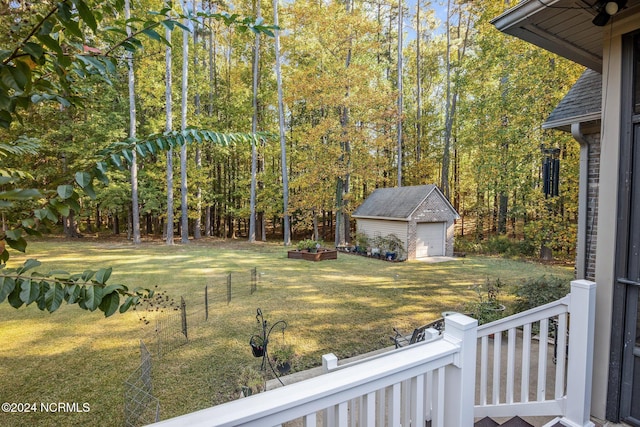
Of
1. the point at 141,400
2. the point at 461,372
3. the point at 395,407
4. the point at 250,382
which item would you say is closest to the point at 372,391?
the point at 395,407

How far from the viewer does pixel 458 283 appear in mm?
9594

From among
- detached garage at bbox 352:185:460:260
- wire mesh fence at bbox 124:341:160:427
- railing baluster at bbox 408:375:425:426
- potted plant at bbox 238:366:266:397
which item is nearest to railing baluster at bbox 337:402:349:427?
railing baluster at bbox 408:375:425:426

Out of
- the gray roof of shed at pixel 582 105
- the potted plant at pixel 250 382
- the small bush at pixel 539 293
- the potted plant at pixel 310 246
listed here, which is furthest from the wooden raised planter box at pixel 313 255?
the gray roof of shed at pixel 582 105

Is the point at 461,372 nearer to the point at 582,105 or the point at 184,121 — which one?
the point at 582,105

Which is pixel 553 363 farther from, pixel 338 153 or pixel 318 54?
pixel 318 54

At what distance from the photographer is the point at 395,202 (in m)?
15.1

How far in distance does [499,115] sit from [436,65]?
10.1 m

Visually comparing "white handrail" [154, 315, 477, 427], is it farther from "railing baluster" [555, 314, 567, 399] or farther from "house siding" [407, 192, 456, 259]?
"house siding" [407, 192, 456, 259]

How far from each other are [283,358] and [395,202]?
11.5 m

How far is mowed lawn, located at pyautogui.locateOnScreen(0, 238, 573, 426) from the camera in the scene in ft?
13.7

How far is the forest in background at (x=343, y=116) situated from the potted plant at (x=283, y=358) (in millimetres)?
7976

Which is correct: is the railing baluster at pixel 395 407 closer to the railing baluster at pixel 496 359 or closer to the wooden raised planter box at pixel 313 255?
the railing baluster at pixel 496 359

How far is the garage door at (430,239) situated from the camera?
14.2 metres

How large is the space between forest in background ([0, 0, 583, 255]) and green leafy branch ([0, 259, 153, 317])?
1005cm
